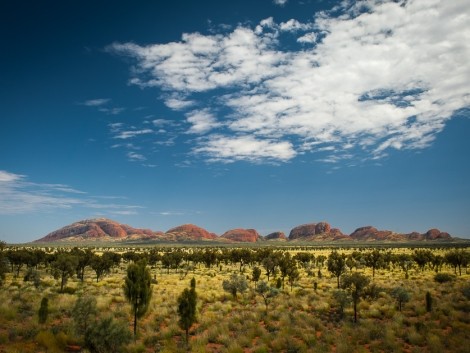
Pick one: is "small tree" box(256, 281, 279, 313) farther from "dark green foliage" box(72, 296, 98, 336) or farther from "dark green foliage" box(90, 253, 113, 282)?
"dark green foliage" box(90, 253, 113, 282)

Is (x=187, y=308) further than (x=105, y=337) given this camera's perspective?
Yes

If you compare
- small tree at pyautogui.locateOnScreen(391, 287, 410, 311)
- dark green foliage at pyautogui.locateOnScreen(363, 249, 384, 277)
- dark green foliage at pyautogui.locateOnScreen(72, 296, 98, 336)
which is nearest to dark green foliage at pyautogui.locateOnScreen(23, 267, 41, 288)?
dark green foliage at pyautogui.locateOnScreen(72, 296, 98, 336)

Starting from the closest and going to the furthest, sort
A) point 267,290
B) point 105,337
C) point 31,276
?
point 105,337 < point 267,290 < point 31,276

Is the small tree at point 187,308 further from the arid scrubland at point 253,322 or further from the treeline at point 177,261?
the treeline at point 177,261

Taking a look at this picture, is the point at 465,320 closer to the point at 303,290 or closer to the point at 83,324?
the point at 303,290

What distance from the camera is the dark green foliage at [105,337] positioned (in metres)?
18.7

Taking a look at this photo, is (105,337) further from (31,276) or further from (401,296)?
(31,276)

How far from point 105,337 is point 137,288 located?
4011 millimetres

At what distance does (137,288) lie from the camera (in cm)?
2234

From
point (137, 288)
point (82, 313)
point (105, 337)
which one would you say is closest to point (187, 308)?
point (137, 288)

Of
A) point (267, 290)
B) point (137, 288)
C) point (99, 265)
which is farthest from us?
point (99, 265)

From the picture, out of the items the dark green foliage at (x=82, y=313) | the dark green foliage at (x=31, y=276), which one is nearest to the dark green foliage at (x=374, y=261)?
the dark green foliage at (x=82, y=313)

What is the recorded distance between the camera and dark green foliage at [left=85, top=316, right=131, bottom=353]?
61.2 feet

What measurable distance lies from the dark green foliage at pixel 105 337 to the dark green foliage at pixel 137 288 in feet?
10.2
